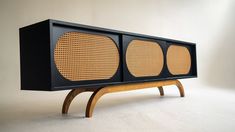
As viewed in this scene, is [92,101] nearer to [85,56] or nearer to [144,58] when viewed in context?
[85,56]

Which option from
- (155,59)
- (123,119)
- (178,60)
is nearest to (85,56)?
(123,119)

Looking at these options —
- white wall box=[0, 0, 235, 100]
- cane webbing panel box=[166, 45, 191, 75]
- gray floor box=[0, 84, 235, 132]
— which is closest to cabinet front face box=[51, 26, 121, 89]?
gray floor box=[0, 84, 235, 132]

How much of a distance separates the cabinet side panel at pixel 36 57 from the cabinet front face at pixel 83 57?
1.7 inches

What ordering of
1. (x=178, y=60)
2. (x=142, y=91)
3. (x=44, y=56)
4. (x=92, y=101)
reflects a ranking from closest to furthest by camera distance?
(x=44, y=56) < (x=92, y=101) < (x=178, y=60) < (x=142, y=91)

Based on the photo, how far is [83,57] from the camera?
1506mm

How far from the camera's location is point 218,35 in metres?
3.71

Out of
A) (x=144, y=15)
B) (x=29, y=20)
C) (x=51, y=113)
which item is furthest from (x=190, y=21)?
(x=51, y=113)

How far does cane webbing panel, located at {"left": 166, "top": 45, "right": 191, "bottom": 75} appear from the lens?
2.29 metres

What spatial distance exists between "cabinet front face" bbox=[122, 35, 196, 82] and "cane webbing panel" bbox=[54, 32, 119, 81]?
0.15 m

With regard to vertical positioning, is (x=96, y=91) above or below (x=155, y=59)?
below

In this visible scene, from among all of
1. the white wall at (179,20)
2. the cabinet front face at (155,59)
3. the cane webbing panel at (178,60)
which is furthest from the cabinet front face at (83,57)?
the white wall at (179,20)

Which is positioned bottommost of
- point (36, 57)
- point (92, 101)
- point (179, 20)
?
point (92, 101)

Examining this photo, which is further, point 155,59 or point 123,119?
point 155,59

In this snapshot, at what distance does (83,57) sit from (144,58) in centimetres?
69
